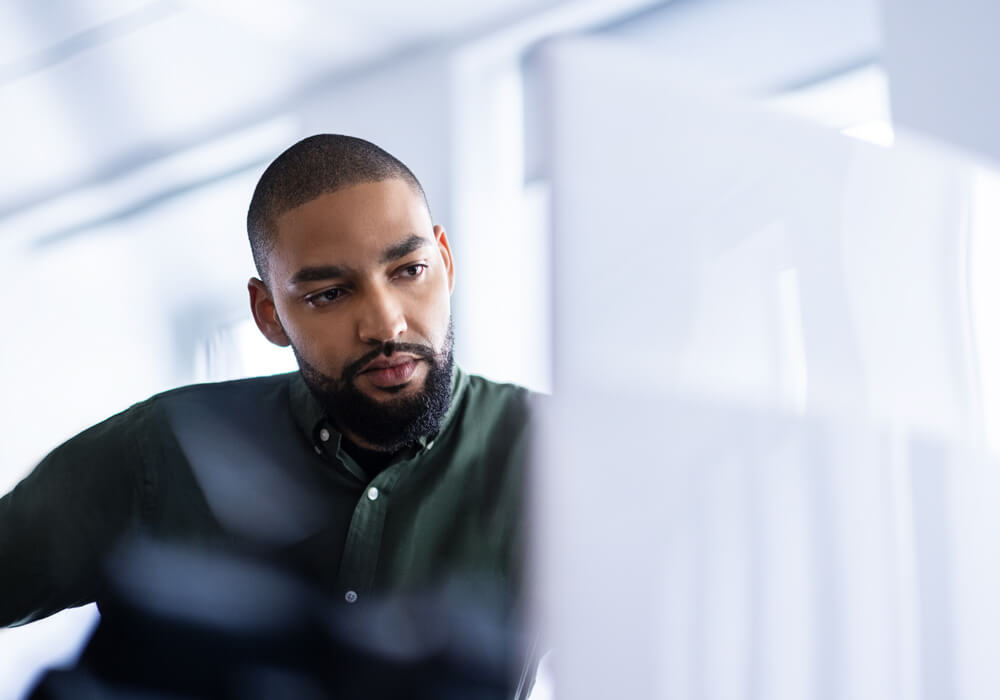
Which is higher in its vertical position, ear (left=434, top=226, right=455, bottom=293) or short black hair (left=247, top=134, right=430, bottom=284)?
short black hair (left=247, top=134, right=430, bottom=284)

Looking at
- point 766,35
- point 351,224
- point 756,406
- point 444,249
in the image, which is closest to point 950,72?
point 766,35

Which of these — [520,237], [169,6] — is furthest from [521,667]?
[169,6]

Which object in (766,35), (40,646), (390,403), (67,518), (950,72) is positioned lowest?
(40,646)

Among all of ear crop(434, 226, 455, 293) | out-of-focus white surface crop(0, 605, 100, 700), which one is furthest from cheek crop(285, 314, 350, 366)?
out-of-focus white surface crop(0, 605, 100, 700)

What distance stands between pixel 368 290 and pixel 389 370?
0.24 ft

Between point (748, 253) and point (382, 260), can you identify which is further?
point (382, 260)

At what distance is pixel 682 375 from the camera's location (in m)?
0.37

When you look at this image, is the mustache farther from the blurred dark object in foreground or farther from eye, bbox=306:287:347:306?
the blurred dark object in foreground

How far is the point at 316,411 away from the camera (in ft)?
3.17

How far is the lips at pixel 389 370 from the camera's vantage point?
0.88m

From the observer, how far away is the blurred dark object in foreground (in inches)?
34.7

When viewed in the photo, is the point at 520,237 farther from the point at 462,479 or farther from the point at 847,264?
the point at 847,264

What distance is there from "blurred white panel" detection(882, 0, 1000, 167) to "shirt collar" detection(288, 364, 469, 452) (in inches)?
25.8

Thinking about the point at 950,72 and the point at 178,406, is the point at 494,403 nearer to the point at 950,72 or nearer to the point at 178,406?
the point at 178,406
